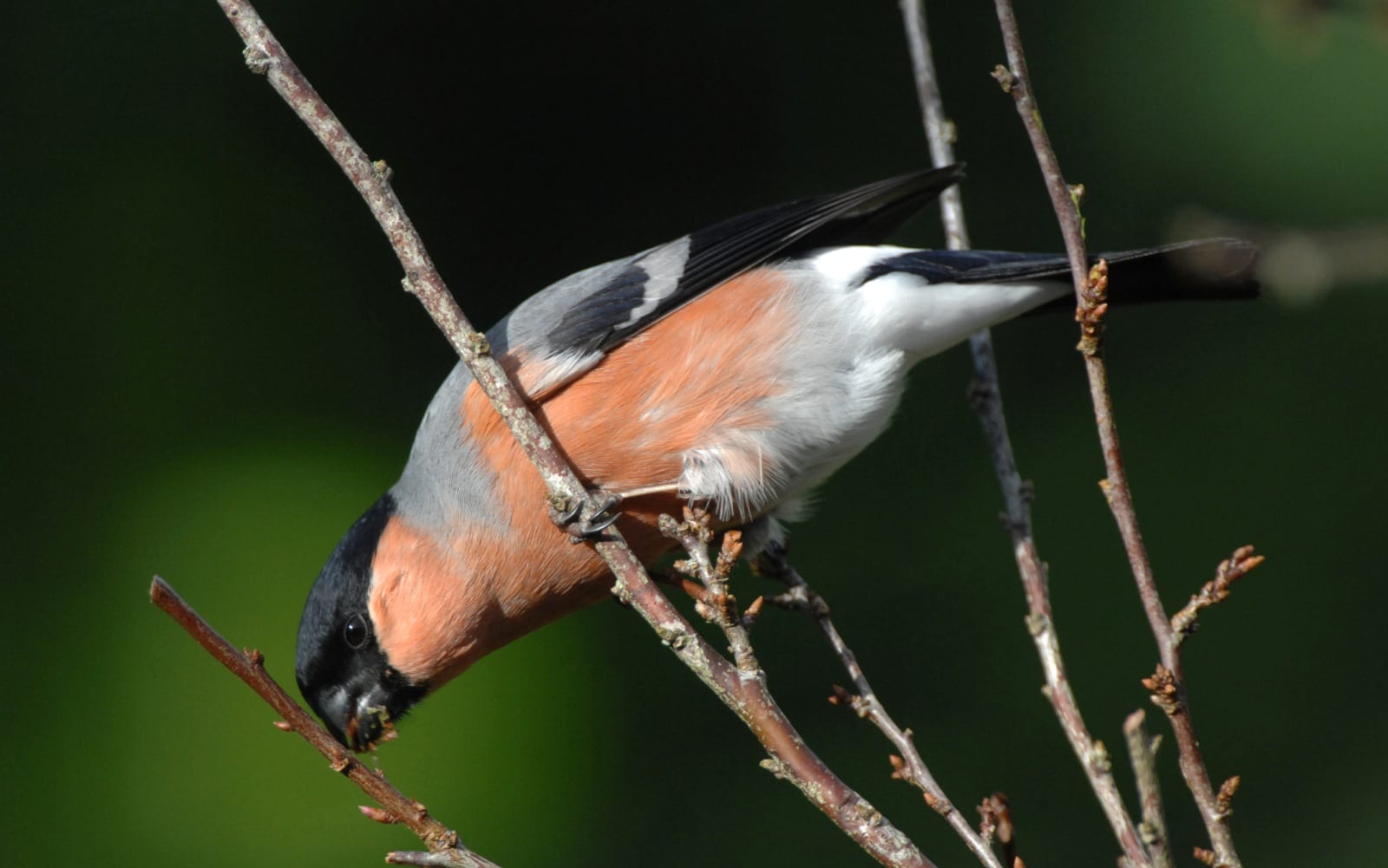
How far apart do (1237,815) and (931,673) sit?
868 millimetres

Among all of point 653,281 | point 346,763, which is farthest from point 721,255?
point 346,763

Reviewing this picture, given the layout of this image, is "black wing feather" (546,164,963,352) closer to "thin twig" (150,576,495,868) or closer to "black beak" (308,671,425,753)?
"black beak" (308,671,425,753)

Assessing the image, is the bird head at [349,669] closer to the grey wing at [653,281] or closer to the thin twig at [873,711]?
the grey wing at [653,281]

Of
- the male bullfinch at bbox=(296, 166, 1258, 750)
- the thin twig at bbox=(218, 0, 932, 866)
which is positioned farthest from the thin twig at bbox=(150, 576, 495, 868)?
the male bullfinch at bbox=(296, 166, 1258, 750)

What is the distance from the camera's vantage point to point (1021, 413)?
3691 millimetres

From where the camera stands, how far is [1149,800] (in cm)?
134

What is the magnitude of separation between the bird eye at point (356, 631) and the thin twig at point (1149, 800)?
1.18 metres

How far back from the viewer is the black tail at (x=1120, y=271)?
2021mm

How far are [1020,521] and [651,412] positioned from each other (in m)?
0.63

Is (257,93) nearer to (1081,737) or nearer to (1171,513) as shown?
(1171,513)

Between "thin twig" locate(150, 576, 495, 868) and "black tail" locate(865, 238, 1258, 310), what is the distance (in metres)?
1.21

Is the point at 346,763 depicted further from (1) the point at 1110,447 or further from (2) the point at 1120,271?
(2) the point at 1120,271

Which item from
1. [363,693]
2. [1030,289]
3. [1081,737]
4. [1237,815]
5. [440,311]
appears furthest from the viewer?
[1237,815]

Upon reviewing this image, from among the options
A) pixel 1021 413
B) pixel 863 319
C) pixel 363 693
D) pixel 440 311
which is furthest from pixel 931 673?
pixel 440 311
